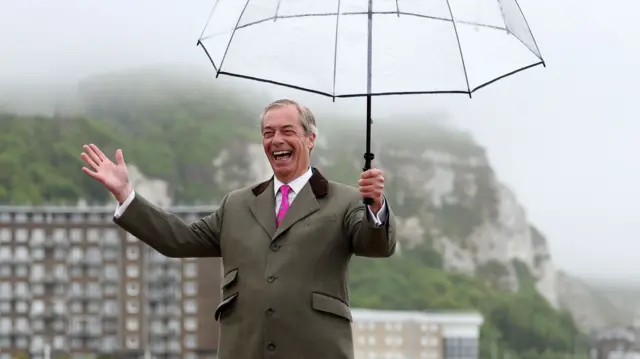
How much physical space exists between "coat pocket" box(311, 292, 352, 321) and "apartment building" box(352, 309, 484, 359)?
73.4 m

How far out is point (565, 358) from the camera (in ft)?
288

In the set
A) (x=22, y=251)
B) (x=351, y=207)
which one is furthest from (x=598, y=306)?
(x=351, y=207)

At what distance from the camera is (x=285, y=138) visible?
339 cm

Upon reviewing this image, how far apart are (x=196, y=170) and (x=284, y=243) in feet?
286

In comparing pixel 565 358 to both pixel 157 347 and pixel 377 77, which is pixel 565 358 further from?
pixel 377 77

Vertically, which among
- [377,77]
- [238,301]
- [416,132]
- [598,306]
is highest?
[416,132]

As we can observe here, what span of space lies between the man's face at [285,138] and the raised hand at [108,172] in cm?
41

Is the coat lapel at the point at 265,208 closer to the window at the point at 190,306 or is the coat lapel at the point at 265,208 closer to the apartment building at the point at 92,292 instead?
the apartment building at the point at 92,292

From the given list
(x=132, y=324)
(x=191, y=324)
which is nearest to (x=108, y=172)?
(x=191, y=324)

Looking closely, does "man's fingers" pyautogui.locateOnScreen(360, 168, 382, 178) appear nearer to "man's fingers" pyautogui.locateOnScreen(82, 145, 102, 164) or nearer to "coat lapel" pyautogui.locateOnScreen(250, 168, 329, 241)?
"coat lapel" pyautogui.locateOnScreen(250, 168, 329, 241)

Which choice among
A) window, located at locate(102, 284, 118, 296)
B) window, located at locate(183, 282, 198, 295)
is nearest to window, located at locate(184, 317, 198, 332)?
window, located at locate(183, 282, 198, 295)

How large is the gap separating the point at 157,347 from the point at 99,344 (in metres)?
4.40

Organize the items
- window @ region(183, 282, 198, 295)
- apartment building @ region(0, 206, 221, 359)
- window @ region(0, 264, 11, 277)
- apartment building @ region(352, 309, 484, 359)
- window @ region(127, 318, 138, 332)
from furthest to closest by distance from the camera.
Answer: window @ region(0, 264, 11, 277)
window @ region(127, 318, 138, 332)
apartment building @ region(352, 309, 484, 359)
apartment building @ region(0, 206, 221, 359)
window @ region(183, 282, 198, 295)

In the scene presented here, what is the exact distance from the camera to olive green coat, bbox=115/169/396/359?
339 centimetres
